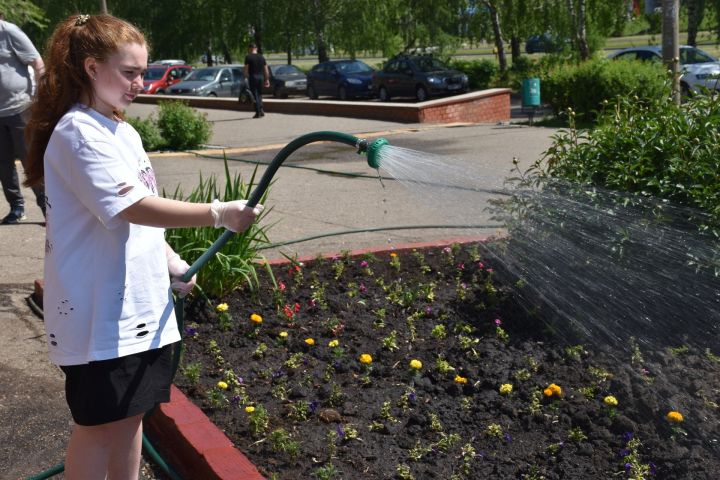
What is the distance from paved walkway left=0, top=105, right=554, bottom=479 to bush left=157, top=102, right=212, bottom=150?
690 millimetres

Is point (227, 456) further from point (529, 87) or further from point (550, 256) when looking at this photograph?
point (529, 87)

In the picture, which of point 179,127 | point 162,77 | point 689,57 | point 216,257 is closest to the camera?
point 216,257

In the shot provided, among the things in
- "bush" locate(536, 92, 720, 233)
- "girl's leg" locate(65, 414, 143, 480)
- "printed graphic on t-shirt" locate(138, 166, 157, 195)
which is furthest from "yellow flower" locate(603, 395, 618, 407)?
"printed graphic on t-shirt" locate(138, 166, 157, 195)

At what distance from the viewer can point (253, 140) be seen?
17031 millimetres

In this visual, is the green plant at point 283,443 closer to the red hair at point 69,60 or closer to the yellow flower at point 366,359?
the yellow flower at point 366,359

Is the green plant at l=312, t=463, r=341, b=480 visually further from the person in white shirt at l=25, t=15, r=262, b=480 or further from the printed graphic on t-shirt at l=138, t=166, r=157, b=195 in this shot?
the printed graphic on t-shirt at l=138, t=166, r=157, b=195

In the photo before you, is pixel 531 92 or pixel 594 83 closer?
pixel 594 83

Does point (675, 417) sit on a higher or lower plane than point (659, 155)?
lower

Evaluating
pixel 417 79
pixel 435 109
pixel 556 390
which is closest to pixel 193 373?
pixel 556 390

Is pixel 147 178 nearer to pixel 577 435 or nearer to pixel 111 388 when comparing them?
pixel 111 388

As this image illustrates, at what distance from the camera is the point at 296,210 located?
8875mm

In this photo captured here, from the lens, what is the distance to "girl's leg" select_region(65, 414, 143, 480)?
267 cm

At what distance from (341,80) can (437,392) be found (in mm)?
26962

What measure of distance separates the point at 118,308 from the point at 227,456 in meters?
1.00
